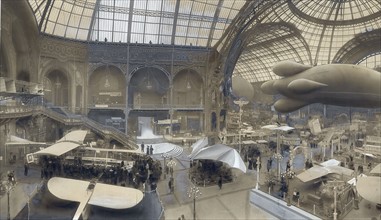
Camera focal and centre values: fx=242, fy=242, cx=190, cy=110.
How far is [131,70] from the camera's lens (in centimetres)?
817

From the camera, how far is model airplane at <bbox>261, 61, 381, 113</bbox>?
11.5ft

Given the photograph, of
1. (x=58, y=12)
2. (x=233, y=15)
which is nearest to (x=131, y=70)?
(x=58, y=12)

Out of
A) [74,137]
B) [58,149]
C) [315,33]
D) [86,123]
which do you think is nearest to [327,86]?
[315,33]

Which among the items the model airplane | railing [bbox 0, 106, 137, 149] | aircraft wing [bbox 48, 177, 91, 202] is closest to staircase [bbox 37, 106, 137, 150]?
railing [bbox 0, 106, 137, 149]

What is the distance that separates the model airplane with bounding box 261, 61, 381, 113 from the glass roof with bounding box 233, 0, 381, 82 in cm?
33

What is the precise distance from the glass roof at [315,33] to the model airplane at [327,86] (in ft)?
1.07

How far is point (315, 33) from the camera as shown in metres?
4.67

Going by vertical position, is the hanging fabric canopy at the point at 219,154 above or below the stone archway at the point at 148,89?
below

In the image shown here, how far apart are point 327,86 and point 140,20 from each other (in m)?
A: 7.74

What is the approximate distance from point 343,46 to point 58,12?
683cm

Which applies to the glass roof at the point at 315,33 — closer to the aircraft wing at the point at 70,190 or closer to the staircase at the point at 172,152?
the staircase at the point at 172,152

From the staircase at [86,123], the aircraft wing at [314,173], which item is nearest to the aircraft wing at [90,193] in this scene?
the staircase at [86,123]

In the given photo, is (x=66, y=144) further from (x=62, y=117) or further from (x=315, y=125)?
(x=315, y=125)

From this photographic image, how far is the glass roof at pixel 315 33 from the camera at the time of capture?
427cm
